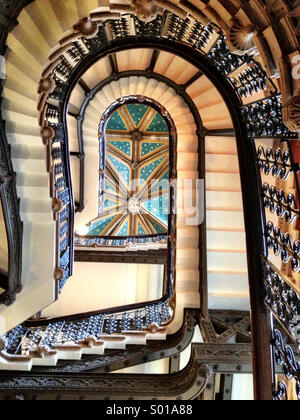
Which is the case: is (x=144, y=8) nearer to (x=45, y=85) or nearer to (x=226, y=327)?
(x=45, y=85)

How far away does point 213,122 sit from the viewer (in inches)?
269

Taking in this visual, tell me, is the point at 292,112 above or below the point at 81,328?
above

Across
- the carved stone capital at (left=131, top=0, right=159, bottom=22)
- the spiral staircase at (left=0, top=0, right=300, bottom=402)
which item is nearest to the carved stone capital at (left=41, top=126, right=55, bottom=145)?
the spiral staircase at (left=0, top=0, right=300, bottom=402)

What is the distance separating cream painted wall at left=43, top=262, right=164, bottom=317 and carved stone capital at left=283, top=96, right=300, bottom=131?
9601 mm

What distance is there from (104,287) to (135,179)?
20.2ft

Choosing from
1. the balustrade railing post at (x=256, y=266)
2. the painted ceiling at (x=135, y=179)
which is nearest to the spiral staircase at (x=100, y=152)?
the balustrade railing post at (x=256, y=266)

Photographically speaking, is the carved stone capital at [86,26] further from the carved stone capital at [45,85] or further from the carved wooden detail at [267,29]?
the carved wooden detail at [267,29]

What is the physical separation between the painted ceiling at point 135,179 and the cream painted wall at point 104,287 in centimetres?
373

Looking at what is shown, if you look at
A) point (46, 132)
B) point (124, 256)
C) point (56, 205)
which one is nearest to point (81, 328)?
point (56, 205)

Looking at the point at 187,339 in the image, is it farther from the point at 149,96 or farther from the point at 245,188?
the point at 149,96

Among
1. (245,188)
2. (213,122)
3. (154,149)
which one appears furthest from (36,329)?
(154,149)

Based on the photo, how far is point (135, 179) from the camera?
51.7ft

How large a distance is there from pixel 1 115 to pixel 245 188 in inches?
141
